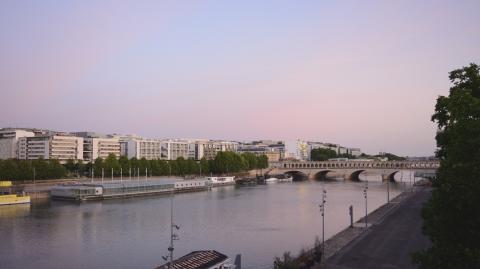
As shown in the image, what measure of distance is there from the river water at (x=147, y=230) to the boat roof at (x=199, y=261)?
4.43 m

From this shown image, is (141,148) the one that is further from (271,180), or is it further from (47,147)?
(271,180)

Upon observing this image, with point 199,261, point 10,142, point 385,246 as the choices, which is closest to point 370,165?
point 10,142

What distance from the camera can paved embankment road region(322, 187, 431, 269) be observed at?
24.8m

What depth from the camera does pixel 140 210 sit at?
56062mm

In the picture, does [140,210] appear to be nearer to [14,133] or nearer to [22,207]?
[22,207]

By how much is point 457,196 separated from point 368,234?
71.2 feet

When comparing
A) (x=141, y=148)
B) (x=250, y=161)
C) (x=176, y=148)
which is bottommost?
(x=250, y=161)

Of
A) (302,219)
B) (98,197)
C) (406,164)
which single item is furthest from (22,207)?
(406,164)

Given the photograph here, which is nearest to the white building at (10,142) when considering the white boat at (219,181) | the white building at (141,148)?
the white building at (141,148)

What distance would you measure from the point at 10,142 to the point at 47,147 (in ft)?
45.6

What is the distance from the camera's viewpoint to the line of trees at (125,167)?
3150 inches

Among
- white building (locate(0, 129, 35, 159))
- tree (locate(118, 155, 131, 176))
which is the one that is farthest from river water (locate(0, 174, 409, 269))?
white building (locate(0, 129, 35, 159))

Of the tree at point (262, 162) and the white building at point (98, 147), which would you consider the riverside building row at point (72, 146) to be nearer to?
the white building at point (98, 147)

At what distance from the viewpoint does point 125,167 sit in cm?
10206
